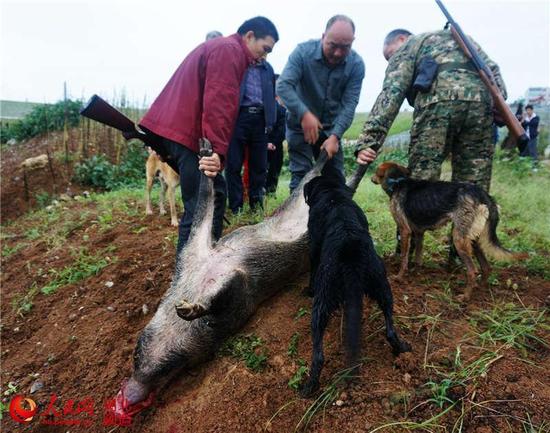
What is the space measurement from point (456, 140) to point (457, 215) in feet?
2.41

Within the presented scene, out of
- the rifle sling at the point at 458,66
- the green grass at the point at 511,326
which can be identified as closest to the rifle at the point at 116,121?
the rifle sling at the point at 458,66

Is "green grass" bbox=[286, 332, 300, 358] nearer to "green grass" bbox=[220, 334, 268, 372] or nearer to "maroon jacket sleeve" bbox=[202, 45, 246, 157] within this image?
"green grass" bbox=[220, 334, 268, 372]

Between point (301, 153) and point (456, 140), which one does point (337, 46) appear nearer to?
point (301, 153)

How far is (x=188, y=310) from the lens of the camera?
1.93 meters

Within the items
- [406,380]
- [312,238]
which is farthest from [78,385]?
[406,380]

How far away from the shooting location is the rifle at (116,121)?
2941mm

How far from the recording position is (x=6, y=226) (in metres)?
6.63

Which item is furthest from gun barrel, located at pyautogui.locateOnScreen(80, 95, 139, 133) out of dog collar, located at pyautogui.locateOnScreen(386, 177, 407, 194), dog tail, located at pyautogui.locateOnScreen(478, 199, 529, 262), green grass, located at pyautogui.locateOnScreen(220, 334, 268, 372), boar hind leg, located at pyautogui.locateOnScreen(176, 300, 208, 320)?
dog tail, located at pyautogui.locateOnScreen(478, 199, 529, 262)

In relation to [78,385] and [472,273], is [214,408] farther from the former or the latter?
[472,273]

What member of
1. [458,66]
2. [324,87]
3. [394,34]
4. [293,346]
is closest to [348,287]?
[293,346]

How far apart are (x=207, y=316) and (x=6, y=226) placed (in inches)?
249

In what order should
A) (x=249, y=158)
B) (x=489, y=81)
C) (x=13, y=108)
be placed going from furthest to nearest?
1. (x=13, y=108)
2. (x=249, y=158)
3. (x=489, y=81)

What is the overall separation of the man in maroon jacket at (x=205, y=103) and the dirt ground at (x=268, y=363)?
0.90 m

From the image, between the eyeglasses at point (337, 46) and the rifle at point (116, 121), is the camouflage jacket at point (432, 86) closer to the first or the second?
the eyeglasses at point (337, 46)
